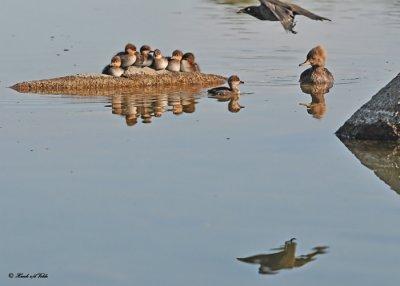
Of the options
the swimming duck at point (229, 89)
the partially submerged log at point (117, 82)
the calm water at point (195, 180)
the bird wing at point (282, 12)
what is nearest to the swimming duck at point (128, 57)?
the partially submerged log at point (117, 82)

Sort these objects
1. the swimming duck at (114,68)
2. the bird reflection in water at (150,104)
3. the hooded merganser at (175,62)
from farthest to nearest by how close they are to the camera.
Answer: the hooded merganser at (175,62) → the swimming duck at (114,68) → the bird reflection in water at (150,104)

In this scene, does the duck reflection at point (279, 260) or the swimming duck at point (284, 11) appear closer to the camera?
the duck reflection at point (279, 260)

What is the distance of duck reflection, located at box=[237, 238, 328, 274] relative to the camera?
7.12 metres

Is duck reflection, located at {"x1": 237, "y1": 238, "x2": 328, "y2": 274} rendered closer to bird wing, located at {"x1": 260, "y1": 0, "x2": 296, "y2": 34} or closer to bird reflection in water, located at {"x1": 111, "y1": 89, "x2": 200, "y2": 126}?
bird wing, located at {"x1": 260, "y1": 0, "x2": 296, "y2": 34}

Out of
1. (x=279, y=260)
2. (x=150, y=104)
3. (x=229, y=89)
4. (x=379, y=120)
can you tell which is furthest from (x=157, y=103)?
(x=279, y=260)

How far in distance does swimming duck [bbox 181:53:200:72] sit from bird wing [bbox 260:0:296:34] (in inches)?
178

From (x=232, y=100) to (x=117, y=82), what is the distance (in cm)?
188

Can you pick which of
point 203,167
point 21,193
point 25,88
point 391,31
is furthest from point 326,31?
point 21,193

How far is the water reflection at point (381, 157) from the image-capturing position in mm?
9797

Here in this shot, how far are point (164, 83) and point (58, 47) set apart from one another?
3.57m

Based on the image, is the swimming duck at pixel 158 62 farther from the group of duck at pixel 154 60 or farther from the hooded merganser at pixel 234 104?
the hooded merganser at pixel 234 104

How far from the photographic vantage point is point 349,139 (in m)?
11.5

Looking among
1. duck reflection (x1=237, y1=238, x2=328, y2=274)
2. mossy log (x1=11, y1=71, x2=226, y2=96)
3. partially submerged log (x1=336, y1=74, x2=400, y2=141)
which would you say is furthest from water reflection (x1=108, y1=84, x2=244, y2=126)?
duck reflection (x1=237, y1=238, x2=328, y2=274)

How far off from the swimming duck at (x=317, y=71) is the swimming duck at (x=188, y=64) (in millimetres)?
1575
